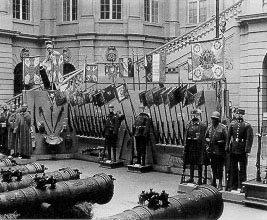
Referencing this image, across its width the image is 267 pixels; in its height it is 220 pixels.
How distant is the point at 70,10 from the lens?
31344 mm

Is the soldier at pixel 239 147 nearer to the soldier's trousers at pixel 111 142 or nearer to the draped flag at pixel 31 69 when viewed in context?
the soldier's trousers at pixel 111 142

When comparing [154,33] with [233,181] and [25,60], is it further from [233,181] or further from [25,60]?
[233,181]

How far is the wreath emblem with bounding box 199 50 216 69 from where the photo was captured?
1287cm

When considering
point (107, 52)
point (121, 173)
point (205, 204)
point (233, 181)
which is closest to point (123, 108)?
point (121, 173)

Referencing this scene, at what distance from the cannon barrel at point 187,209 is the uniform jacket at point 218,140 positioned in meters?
3.17

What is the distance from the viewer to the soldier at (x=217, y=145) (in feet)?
39.6

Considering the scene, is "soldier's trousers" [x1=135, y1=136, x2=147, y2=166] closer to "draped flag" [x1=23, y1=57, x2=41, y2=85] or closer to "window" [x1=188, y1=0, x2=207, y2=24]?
"draped flag" [x1=23, y1=57, x2=41, y2=85]

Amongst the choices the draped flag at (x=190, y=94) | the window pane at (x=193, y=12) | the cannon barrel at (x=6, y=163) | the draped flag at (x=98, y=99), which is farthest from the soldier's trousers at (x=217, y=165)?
the window pane at (x=193, y=12)

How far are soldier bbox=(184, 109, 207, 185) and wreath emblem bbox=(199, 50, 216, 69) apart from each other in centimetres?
122

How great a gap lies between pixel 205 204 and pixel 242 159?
140 inches

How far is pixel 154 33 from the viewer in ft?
104

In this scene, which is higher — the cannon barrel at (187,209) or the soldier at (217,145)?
the soldier at (217,145)

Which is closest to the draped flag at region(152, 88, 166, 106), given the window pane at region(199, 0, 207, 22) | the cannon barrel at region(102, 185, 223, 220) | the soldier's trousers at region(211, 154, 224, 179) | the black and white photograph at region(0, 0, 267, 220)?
the black and white photograph at region(0, 0, 267, 220)

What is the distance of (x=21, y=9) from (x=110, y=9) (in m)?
5.47
